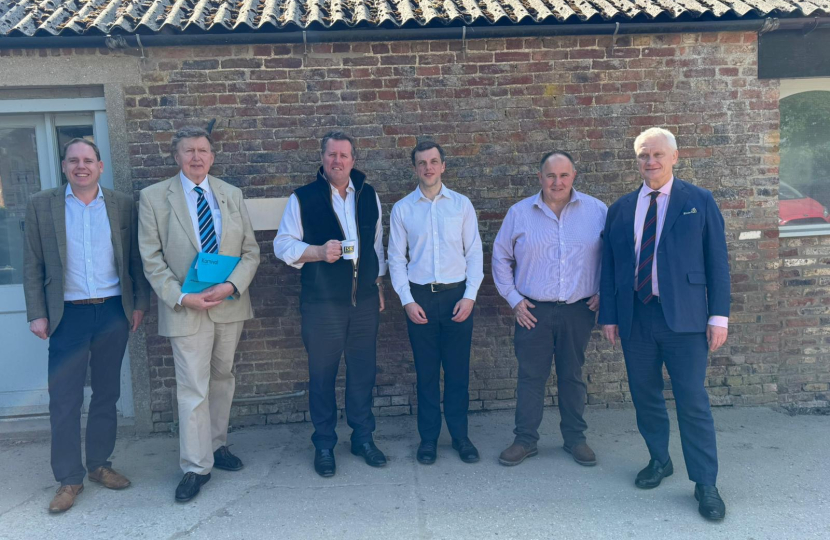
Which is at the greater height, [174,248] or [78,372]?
[174,248]

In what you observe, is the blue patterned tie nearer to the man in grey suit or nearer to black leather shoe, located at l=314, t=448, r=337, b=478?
the man in grey suit

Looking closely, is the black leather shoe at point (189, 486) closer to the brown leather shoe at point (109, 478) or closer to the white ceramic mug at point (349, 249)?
the brown leather shoe at point (109, 478)

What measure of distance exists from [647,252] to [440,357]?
1.54 m

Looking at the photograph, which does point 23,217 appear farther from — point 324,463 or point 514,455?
point 514,455

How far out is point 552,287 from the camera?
4164mm

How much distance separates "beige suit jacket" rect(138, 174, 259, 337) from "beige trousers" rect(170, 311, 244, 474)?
0.07 m

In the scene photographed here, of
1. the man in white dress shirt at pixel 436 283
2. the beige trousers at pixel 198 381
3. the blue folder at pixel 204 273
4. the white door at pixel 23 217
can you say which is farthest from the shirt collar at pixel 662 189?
the white door at pixel 23 217

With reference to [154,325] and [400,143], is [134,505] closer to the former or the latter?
[154,325]

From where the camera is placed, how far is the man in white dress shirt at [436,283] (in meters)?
4.25

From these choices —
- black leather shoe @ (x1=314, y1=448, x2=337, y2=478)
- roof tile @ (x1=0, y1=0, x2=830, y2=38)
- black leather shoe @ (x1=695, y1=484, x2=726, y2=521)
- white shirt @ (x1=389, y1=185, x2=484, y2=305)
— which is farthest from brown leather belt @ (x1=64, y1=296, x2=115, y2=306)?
black leather shoe @ (x1=695, y1=484, x2=726, y2=521)

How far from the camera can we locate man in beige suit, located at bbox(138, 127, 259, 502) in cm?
399

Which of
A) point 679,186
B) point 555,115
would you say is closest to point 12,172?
point 555,115

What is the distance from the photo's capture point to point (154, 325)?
4938 millimetres

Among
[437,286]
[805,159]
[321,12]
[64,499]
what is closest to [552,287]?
[437,286]
